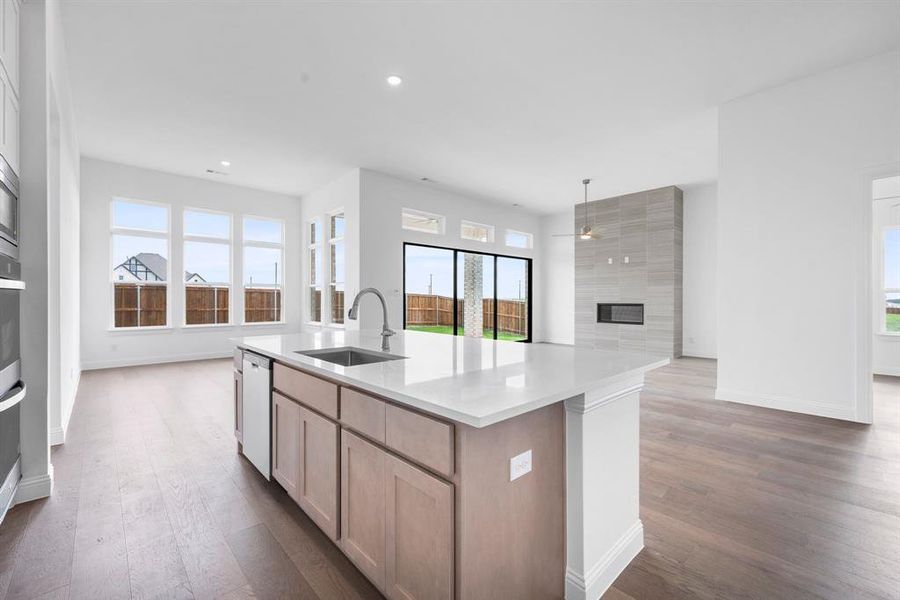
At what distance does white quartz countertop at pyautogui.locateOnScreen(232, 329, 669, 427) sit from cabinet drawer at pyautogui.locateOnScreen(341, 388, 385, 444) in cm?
6

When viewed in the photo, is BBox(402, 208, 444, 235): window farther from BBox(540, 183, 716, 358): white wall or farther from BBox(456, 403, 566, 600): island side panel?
BBox(456, 403, 566, 600): island side panel

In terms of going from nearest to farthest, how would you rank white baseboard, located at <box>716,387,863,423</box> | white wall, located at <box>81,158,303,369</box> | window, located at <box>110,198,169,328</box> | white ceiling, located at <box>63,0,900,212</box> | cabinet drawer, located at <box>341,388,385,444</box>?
cabinet drawer, located at <box>341,388,385,444</box> < white ceiling, located at <box>63,0,900,212</box> < white baseboard, located at <box>716,387,863,423</box> < white wall, located at <box>81,158,303,369</box> < window, located at <box>110,198,169,328</box>

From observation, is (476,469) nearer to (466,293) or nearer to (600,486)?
(600,486)

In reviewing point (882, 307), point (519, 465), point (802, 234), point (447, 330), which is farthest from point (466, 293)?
point (519, 465)

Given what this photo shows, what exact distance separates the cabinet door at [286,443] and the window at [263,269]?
237 inches

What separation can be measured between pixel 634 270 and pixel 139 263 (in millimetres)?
8663

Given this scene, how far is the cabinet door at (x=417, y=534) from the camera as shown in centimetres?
118

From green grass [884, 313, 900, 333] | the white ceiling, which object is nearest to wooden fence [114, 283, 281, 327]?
the white ceiling

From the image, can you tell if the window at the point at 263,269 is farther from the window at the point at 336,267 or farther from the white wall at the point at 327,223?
the window at the point at 336,267

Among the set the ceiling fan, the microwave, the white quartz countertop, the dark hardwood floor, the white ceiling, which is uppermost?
the white ceiling

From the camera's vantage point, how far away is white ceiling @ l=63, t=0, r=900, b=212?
291cm

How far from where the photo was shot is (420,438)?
1.27 meters

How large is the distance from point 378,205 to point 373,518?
5.68 metres

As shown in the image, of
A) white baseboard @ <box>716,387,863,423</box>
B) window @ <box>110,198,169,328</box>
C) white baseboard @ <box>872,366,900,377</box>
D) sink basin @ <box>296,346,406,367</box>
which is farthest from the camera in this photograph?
window @ <box>110,198,169,328</box>
